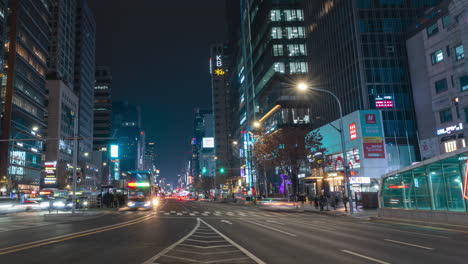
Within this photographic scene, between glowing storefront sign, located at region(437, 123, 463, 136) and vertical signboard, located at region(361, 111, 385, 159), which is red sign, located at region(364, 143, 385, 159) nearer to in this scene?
vertical signboard, located at region(361, 111, 385, 159)

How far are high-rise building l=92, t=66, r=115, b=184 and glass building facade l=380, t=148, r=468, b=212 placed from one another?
6535 inches

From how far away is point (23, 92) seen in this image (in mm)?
93688

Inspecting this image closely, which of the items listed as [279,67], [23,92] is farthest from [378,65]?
[23,92]

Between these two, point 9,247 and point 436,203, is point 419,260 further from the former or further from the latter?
point 436,203

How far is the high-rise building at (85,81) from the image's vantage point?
14700 centimetres

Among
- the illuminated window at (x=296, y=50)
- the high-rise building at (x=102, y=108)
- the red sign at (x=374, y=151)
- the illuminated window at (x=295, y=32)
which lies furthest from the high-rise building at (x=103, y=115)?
the red sign at (x=374, y=151)

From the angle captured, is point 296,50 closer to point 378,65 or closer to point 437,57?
point 378,65

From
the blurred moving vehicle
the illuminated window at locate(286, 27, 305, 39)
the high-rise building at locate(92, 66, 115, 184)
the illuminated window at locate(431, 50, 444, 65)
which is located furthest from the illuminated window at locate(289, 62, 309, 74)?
the high-rise building at locate(92, 66, 115, 184)

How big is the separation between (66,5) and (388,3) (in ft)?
396

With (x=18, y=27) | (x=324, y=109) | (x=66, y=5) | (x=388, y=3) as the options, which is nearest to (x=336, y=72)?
(x=324, y=109)

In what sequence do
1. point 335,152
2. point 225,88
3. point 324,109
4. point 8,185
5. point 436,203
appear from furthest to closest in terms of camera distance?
point 225,88
point 8,185
point 324,109
point 335,152
point 436,203

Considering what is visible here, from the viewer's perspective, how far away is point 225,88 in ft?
654

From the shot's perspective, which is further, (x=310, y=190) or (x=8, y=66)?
(x=8, y=66)

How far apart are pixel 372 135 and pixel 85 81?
5305 inches
